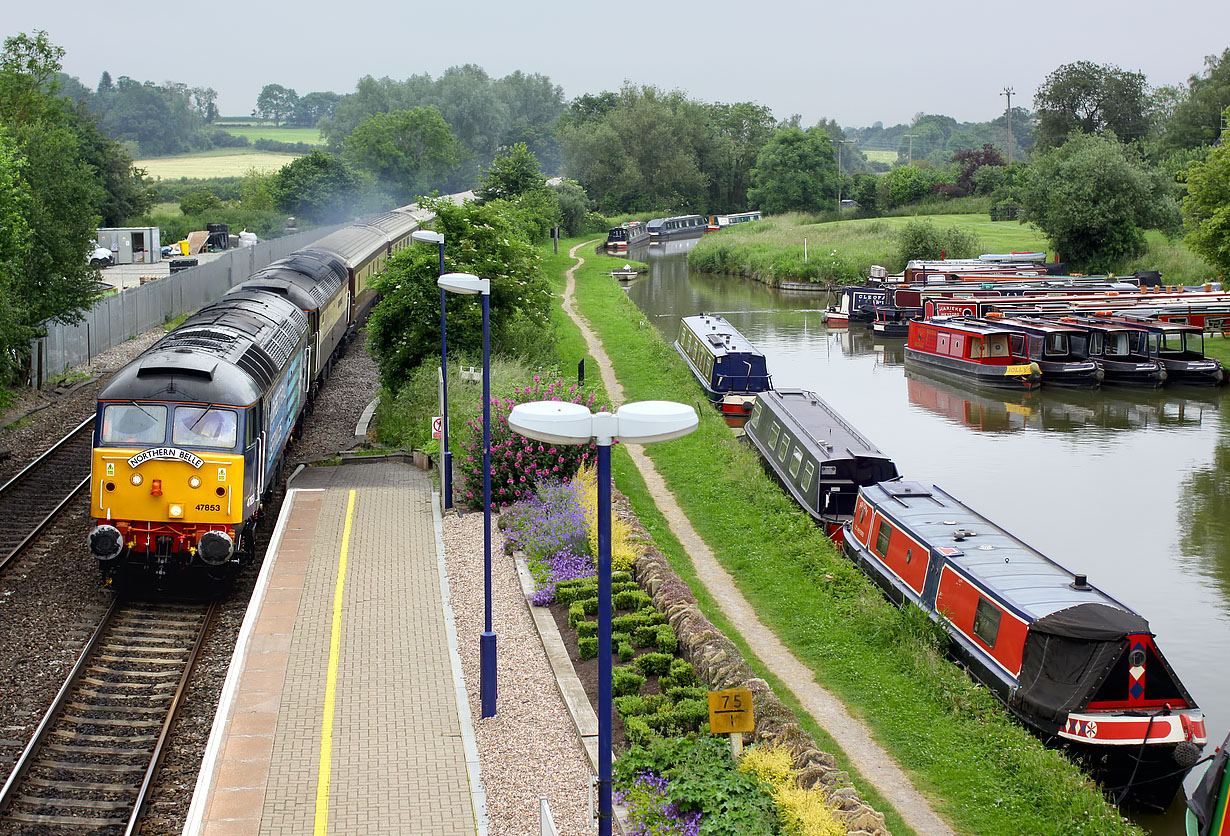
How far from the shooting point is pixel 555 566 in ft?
63.5

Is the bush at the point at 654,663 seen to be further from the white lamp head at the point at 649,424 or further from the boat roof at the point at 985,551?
the white lamp head at the point at 649,424

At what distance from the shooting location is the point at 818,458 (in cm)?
2367

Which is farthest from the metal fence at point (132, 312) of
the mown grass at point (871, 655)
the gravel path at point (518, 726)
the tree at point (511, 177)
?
the gravel path at point (518, 726)

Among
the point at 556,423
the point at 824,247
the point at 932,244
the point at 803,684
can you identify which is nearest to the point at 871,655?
the point at 803,684

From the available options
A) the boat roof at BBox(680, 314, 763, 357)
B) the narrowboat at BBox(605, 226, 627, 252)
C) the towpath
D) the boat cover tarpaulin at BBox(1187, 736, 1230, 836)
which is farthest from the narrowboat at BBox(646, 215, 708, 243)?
the boat cover tarpaulin at BBox(1187, 736, 1230, 836)

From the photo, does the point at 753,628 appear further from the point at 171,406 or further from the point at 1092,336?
the point at 1092,336

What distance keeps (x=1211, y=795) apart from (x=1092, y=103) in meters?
94.2

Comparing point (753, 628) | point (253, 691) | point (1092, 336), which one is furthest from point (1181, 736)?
point (1092, 336)

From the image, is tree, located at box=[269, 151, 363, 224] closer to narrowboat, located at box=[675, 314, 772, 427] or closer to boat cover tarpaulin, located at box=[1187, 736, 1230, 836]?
narrowboat, located at box=[675, 314, 772, 427]

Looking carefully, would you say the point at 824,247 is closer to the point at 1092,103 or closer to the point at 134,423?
the point at 1092,103

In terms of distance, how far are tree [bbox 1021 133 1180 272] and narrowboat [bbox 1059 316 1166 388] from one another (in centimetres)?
1988

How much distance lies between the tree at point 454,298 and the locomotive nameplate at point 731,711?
19.9 metres

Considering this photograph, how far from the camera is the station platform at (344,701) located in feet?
39.4

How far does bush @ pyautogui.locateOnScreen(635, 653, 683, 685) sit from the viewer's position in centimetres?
1519
